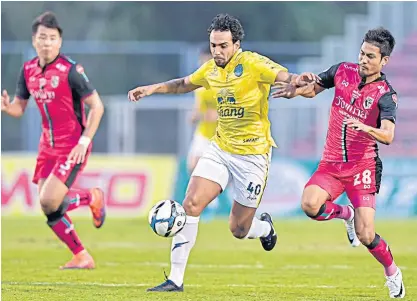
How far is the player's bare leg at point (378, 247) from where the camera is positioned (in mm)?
9867

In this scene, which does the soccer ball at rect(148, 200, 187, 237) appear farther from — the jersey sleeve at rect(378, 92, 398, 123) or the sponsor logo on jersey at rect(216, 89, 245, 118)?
the jersey sleeve at rect(378, 92, 398, 123)

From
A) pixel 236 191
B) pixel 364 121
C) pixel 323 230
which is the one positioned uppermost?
pixel 364 121

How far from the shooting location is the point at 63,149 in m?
12.2

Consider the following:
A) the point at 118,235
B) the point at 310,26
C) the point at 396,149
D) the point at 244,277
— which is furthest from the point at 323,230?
the point at 310,26

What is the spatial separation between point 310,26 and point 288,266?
1777 centimetres

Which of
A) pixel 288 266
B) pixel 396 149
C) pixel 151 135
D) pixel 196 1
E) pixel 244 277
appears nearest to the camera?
pixel 244 277

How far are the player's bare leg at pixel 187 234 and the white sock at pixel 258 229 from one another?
1.05 m

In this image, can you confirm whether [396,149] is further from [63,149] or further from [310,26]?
[63,149]

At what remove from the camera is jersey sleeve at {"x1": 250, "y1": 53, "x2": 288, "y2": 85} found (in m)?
9.99

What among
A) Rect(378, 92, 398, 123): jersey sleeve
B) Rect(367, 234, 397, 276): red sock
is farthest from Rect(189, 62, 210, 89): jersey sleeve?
Rect(367, 234, 397, 276): red sock

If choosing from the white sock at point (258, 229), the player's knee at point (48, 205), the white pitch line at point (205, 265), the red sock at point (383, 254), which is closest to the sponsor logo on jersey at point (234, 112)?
the white sock at point (258, 229)

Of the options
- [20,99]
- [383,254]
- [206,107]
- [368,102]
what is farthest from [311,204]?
[206,107]

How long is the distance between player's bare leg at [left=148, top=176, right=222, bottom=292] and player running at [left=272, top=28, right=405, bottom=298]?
0.92m

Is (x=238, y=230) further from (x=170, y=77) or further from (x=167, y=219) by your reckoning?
(x=170, y=77)
